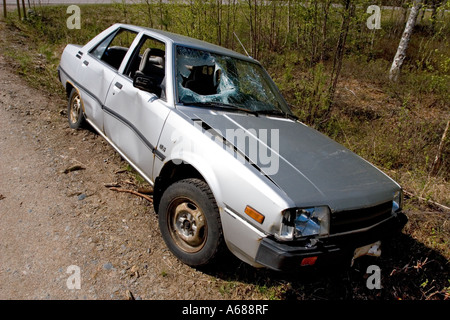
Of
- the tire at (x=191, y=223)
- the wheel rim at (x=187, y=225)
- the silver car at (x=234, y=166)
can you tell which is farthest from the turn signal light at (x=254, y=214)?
the wheel rim at (x=187, y=225)

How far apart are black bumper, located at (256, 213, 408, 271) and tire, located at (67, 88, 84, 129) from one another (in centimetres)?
331

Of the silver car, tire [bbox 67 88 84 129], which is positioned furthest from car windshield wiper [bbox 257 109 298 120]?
tire [bbox 67 88 84 129]

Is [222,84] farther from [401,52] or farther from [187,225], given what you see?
[401,52]

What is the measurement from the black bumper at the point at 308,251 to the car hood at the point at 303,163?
0.22 m

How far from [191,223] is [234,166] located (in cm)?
66

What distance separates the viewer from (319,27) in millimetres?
6059

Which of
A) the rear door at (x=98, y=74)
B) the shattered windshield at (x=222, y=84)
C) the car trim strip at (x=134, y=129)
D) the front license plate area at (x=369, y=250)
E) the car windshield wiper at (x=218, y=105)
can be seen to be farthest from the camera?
the rear door at (x=98, y=74)

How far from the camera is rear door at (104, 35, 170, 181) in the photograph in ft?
9.48

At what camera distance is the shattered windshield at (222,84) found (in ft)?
10.0

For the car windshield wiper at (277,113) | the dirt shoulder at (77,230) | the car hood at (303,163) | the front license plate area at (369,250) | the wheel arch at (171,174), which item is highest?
the car windshield wiper at (277,113)

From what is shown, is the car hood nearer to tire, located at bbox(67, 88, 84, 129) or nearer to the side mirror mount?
the side mirror mount

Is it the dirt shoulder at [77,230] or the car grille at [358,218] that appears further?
the dirt shoulder at [77,230]

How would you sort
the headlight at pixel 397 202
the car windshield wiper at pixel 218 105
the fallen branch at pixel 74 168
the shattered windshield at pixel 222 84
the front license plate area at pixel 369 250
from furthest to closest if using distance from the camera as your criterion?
the fallen branch at pixel 74 168, the shattered windshield at pixel 222 84, the car windshield wiper at pixel 218 105, the headlight at pixel 397 202, the front license plate area at pixel 369 250

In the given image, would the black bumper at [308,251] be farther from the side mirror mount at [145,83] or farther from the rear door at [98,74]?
the rear door at [98,74]
